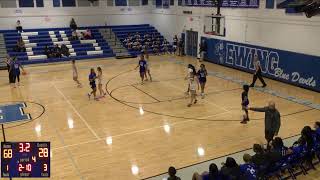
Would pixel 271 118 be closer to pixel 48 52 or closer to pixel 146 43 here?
pixel 48 52

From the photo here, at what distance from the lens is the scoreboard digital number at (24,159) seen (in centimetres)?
613

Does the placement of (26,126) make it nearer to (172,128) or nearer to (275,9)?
(172,128)

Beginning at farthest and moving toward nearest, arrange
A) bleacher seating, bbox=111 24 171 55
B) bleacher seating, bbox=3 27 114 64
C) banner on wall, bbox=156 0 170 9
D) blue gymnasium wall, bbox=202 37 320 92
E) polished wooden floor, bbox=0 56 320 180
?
bleacher seating, bbox=111 24 171 55 < banner on wall, bbox=156 0 170 9 < bleacher seating, bbox=3 27 114 64 < blue gymnasium wall, bbox=202 37 320 92 < polished wooden floor, bbox=0 56 320 180

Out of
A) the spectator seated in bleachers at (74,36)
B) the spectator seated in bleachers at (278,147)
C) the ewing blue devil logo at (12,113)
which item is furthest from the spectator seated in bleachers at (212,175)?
the spectator seated in bleachers at (74,36)

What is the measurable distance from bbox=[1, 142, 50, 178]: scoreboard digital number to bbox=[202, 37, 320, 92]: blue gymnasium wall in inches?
576

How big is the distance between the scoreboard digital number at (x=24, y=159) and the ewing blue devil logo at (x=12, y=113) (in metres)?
7.43

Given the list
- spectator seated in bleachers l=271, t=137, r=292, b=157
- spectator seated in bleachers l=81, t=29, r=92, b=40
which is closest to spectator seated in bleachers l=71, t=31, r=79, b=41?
spectator seated in bleachers l=81, t=29, r=92, b=40

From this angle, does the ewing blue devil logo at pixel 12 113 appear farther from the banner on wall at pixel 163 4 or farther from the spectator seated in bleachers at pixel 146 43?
the banner on wall at pixel 163 4

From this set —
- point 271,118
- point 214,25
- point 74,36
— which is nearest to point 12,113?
point 271,118

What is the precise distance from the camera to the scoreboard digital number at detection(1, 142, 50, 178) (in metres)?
6.13

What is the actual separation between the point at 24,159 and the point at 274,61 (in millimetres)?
16176

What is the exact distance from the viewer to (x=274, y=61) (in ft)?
63.3

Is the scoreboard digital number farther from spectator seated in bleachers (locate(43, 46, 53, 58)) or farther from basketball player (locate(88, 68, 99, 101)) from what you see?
spectator seated in bleachers (locate(43, 46, 53, 58))

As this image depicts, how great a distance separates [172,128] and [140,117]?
5.71 feet
